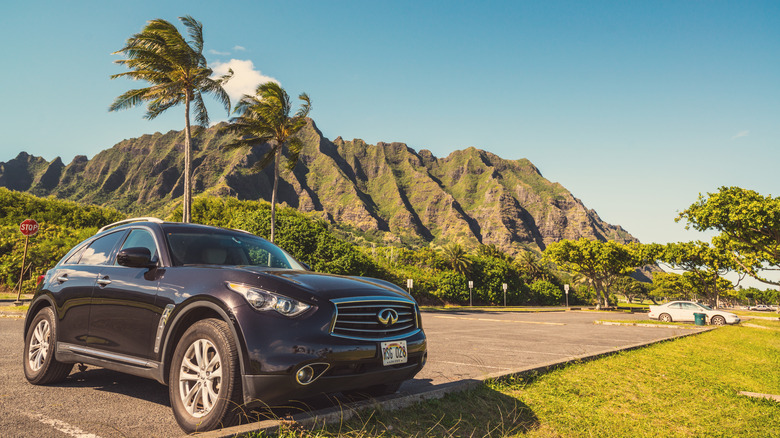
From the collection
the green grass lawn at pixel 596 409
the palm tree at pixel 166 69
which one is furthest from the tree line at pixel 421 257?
the green grass lawn at pixel 596 409

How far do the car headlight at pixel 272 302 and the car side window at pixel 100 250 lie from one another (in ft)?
7.74

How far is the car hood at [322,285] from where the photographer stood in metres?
3.20

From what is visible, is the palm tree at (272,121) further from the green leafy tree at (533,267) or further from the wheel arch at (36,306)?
the green leafy tree at (533,267)

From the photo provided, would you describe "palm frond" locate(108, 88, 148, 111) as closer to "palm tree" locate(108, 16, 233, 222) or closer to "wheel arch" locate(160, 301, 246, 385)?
"palm tree" locate(108, 16, 233, 222)

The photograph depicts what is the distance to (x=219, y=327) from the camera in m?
3.11

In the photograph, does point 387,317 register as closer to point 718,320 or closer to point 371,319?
point 371,319

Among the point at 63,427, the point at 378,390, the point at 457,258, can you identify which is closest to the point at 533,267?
the point at 457,258

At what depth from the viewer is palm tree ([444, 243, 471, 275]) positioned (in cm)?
6150

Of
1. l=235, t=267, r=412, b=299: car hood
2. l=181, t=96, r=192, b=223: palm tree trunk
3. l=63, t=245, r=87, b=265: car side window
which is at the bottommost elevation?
l=235, t=267, r=412, b=299: car hood

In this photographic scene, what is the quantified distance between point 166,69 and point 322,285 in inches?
935

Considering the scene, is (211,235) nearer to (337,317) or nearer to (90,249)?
(90,249)

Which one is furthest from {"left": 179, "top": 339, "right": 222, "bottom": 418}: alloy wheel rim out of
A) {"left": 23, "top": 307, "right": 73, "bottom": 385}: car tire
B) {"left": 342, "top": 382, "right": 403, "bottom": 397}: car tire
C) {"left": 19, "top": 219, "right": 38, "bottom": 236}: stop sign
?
{"left": 19, "top": 219, "right": 38, "bottom": 236}: stop sign

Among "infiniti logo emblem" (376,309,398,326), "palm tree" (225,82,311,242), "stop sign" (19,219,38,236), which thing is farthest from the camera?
"palm tree" (225,82,311,242)

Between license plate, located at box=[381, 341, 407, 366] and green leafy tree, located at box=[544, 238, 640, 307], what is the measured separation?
52436mm
